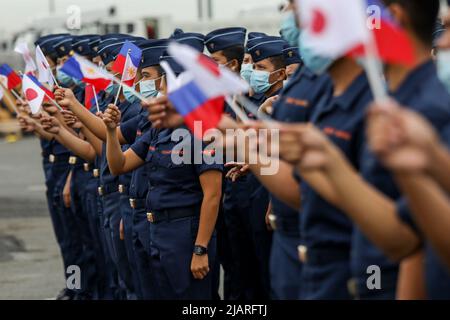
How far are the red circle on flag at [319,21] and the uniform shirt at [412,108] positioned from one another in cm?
46

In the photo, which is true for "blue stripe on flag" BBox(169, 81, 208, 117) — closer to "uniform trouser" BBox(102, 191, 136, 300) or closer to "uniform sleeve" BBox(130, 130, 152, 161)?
"uniform sleeve" BBox(130, 130, 152, 161)

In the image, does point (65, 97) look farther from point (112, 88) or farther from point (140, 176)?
point (112, 88)

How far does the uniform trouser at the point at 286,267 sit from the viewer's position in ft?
15.3

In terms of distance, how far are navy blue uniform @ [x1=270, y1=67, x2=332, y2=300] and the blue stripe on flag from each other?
707 millimetres

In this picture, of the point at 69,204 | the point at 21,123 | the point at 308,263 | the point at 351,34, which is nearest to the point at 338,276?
the point at 308,263

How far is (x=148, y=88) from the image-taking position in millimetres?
7125

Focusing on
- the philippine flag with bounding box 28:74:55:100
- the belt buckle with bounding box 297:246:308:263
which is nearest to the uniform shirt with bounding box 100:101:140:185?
the philippine flag with bounding box 28:74:55:100

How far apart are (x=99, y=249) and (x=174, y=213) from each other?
3.03m

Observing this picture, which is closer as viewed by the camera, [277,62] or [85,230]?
[277,62]

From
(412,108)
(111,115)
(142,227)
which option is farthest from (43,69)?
(412,108)

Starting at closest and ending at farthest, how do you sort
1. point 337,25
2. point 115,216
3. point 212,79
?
point 337,25, point 212,79, point 115,216

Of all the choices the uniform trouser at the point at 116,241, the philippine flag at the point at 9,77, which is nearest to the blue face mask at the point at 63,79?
the philippine flag at the point at 9,77

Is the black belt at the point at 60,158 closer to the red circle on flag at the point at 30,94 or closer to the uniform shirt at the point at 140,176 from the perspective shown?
the red circle on flag at the point at 30,94

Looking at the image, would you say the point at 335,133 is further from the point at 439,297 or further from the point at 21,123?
the point at 21,123
